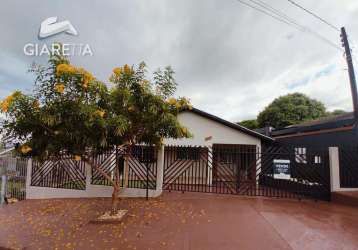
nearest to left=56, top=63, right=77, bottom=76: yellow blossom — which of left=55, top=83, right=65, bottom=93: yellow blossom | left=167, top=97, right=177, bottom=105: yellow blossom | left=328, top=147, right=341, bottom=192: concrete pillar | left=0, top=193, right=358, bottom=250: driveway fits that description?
left=55, top=83, right=65, bottom=93: yellow blossom

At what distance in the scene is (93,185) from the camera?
7973 mm

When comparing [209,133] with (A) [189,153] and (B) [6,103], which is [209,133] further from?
(B) [6,103]

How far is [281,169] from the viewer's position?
8.02m

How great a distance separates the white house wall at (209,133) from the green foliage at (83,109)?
6009 millimetres

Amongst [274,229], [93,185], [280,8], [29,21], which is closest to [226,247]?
[274,229]

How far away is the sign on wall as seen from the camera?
26.1ft

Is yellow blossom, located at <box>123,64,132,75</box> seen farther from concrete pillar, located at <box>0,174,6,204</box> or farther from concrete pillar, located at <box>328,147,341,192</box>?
concrete pillar, located at <box>0,174,6,204</box>

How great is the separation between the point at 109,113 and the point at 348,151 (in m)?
8.49

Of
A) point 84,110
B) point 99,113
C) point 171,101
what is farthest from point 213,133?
point 84,110

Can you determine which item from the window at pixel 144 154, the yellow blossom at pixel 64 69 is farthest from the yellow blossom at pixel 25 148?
the window at pixel 144 154

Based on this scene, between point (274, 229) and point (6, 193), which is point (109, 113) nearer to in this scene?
point (274, 229)

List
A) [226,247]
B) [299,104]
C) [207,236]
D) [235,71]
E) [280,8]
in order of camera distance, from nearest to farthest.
Answer: [226,247]
[207,236]
[280,8]
[235,71]
[299,104]

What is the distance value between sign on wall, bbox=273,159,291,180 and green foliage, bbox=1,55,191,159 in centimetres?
471

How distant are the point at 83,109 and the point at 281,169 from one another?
7559 mm
